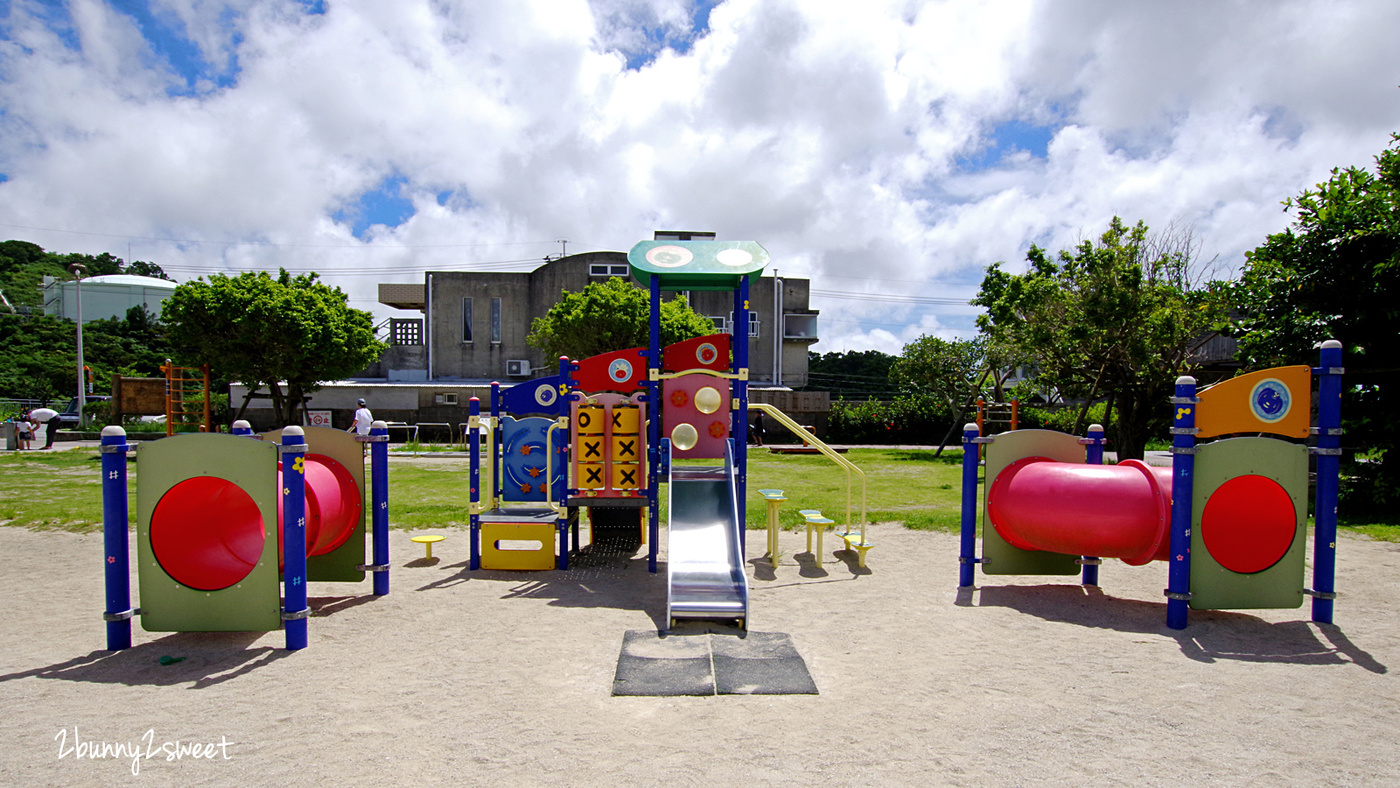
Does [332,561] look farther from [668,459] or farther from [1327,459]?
[1327,459]

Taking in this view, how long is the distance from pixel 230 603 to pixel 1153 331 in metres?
21.5

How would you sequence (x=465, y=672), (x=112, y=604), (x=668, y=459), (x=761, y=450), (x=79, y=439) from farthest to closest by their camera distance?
1. (x=79, y=439)
2. (x=761, y=450)
3. (x=668, y=459)
4. (x=112, y=604)
5. (x=465, y=672)

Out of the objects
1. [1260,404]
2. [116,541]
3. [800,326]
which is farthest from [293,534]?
[800,326]

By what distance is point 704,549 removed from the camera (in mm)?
7238

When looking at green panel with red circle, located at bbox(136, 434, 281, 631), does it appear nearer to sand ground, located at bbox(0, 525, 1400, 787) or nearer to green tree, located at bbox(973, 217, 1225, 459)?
sand ground, located at bbox(0, 525, 1400, 787)

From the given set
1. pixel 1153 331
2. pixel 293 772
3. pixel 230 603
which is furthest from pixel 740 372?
pixel 1153 331

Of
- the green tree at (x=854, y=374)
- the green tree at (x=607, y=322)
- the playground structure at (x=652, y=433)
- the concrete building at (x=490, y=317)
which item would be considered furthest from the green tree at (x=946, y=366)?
the green tree at (x=854, y=374)

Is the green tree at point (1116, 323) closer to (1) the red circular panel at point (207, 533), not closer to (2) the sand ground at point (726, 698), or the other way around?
(2) the sand ground at point (726, 698)

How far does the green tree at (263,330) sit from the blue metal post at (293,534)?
22.6 m

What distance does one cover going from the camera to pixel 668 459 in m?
8.16

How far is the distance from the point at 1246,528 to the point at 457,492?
13.3 meters

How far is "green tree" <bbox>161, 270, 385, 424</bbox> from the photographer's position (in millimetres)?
24188

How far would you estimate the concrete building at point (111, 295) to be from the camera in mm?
72500

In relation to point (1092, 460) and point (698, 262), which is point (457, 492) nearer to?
point (698, 262)
